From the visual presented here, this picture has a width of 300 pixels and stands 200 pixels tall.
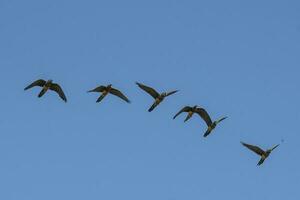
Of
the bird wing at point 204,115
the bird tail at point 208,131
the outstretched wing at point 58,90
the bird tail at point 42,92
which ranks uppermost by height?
the bird wing at point 204,115

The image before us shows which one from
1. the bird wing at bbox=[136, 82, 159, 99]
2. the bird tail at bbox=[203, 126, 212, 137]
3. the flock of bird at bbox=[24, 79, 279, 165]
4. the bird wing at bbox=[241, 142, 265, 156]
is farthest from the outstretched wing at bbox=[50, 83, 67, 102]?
the bird wing at bbox=[241, 142, 265, 156]

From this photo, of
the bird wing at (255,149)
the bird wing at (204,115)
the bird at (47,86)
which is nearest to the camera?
the bird at (47,86)

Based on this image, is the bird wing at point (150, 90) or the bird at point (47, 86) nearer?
the bird at point (47, 86)

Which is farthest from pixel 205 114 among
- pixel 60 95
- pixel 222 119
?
pixel 60 95

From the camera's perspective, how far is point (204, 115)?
14000cm

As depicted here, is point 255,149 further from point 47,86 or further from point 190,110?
point 47,86

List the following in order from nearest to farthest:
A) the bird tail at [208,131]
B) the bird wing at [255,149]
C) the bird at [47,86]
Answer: the bird at [47,86] < the bird tail at [208,131] < the bird wing at [255,149]

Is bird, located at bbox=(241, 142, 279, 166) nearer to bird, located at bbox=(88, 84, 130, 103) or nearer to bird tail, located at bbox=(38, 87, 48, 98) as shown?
bird, located at bbox=(88, 84, 130, 103)

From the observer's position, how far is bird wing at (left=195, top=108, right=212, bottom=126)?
458 ft

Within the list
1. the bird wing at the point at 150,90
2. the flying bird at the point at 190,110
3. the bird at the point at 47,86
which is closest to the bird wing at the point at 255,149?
the flying bird at the point at 190,110

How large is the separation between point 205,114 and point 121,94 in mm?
8235

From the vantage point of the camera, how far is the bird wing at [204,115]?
13962 centimetres

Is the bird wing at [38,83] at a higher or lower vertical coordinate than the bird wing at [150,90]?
lower

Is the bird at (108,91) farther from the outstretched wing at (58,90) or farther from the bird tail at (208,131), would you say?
the bird tail at (208,131)
